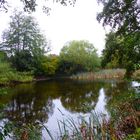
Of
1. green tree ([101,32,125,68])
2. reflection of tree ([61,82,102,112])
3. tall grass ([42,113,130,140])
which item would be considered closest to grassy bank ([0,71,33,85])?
A: reflection of tree ([61,82,102,112])

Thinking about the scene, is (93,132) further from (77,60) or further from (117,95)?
(77,60)

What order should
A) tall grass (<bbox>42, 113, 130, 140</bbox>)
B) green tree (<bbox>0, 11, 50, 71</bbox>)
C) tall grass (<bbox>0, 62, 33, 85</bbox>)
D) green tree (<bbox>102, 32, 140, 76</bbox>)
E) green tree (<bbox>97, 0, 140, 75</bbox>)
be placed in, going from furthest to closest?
green tree (<bbox>0, 11, 50, 71</bbox>), tall grass (<bbox>0, 62, 33, 85</bbox>), green tree (<bbox>97, 0, 140, 75</bbox>), green tree (<bbox>102, 32, 140, 76</bbox>), tall grass (<bbox>42, 113, 130, 140</bbox>)

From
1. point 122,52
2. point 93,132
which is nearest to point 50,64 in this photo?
point 122,52

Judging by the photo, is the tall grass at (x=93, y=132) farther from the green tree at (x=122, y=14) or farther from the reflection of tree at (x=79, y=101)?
the green tree at (x=122, y=14)

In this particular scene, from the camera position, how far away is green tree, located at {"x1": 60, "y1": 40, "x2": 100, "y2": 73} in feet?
172

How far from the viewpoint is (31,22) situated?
4762cm

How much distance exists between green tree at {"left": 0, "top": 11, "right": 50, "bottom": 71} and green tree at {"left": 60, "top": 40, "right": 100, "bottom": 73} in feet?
19.1

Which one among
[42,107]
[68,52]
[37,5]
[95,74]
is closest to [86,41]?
[68,52]

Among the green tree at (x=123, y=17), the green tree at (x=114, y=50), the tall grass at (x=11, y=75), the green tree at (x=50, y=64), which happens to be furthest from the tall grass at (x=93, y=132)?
the green tree at (x=50, y=64)

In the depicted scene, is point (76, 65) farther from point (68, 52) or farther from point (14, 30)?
point (14, 30)

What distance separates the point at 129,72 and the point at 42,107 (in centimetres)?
554

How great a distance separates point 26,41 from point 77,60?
999 cm

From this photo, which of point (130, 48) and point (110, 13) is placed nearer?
point (130, 48)

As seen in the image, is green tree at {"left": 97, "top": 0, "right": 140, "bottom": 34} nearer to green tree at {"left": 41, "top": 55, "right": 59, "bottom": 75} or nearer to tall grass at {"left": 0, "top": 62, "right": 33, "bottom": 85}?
tall grass at {"left": 0, "top": 62, "right": 33, "bottom": 85}
